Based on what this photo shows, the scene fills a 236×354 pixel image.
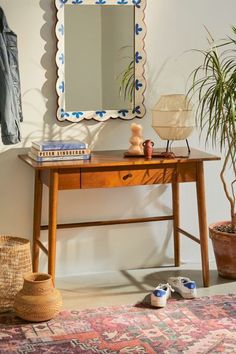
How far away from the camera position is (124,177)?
413 centimetres

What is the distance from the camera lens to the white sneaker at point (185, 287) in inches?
160

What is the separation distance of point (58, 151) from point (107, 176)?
12.8 inches

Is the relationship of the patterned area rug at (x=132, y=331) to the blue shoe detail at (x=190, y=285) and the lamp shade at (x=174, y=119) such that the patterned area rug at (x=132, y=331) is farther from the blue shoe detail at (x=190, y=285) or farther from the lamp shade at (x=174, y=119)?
the lamp shade at (x=174, y=119)

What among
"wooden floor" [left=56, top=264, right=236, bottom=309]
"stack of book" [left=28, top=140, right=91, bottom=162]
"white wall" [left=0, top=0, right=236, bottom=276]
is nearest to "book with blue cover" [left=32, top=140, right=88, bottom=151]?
Answer: "stack of book" [left=28, top=140, right=91, bottom=162]

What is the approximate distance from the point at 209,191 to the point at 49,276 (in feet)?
5.06

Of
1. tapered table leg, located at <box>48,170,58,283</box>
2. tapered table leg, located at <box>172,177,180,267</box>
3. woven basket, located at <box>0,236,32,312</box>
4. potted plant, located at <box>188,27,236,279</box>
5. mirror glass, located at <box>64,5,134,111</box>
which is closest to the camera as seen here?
woven basket, located at <box>0,236,32,312</box>

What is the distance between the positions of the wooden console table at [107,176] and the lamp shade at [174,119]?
0.14 meters

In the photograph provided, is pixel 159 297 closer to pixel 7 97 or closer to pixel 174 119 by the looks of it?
pixel 174 119

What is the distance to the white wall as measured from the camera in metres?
4.32

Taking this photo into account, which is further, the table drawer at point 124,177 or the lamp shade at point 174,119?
the lamp shade at point 174,119

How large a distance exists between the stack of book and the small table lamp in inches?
20.4

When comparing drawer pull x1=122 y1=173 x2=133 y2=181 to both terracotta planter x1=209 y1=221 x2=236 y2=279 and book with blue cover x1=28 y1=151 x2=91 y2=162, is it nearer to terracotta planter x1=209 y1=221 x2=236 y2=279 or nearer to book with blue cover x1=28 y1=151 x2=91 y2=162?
book with blue cover x1=28 y1=151 x2=91 y2=162

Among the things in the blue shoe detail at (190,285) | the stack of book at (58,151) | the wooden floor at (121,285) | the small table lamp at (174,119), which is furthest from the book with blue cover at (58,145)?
the blue shoe detail at (190,285)

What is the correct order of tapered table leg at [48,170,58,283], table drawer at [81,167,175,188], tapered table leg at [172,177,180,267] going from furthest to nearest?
tapered table leg at [172,177,180,267] < table drawer at [81,167,175,188] < tapered table leg at [48,170,58,283]
